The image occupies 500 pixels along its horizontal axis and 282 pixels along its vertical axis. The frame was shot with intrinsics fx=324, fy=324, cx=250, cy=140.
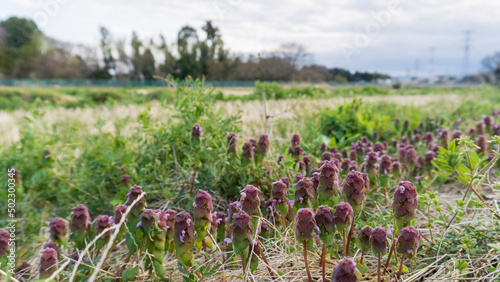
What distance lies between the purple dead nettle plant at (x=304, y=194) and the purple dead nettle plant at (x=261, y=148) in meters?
0.89

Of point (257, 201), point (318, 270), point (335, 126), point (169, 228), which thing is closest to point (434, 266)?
point (318, 270)

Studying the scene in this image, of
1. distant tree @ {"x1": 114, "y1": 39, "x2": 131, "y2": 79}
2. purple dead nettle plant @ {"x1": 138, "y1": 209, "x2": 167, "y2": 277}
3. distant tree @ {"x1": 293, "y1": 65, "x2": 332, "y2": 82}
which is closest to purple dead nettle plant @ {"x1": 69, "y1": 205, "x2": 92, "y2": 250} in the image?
purple dead nettle plant @ {"x1": 138, "y1": 209, "x2": 167, "y2": 277}

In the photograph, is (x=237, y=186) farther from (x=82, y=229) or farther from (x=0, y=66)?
(x=0, y=66)

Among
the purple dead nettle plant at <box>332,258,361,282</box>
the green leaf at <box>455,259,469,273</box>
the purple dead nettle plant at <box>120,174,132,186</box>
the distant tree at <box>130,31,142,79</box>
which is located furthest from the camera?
the distant tree at <box>130,31,142,79</box>

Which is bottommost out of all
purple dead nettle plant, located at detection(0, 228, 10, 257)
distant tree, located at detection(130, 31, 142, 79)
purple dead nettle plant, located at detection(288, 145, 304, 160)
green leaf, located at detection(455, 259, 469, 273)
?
green leaf, located at detection(455, 259, 469, 273)

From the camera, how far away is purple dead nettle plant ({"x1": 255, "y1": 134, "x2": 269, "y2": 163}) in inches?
92.4

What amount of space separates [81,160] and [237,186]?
7.04ft

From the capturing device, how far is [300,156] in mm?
2750

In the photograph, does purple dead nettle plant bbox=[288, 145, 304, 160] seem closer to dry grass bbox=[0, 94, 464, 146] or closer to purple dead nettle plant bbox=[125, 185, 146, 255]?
dry grass bbox=[0, 94, 464, 146]

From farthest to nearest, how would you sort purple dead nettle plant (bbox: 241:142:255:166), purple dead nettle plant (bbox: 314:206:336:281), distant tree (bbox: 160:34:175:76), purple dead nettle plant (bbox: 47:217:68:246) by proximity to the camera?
distant tree (bbox: 160:34:175:76)
purple dead nettle plant (bbox: 241:142:255:166)
purple dead nettle plant (bbox: 47:217:68:246)
purple dead nettle plant (bbox: 314:206:336:281)

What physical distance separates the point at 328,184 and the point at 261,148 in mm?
1018

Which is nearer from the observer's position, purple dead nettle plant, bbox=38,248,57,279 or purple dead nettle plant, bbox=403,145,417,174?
purple dead nettle plant, bbox=38,248,57,279

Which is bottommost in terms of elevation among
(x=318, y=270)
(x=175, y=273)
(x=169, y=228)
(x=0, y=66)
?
(x=175, y=273)

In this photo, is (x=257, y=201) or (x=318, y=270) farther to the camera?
(x=318, y=270)
